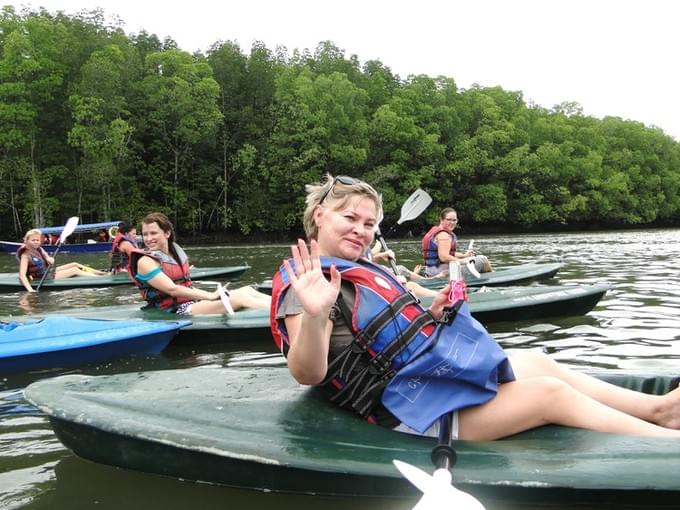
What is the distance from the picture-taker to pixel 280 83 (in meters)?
34.2

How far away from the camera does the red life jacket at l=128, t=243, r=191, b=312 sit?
215 inches

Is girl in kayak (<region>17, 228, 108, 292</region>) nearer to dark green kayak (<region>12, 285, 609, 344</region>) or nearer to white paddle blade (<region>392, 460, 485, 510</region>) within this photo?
dark green kayak (<region>12, 285, 609, 344</region>)

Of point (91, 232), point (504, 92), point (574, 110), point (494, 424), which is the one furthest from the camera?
point (574, 110)

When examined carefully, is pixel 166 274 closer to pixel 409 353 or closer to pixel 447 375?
pixel 409 353

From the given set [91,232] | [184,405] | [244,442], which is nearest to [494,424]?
[244,442]

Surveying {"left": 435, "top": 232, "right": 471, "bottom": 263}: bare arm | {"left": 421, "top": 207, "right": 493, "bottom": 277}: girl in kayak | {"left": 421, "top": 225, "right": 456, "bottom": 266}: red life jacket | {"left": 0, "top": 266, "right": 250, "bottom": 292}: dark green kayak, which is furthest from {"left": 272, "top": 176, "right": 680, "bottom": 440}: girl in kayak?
{"left": 0, "top": 266, "right": 250, "bottom": 292}: dark green kayak

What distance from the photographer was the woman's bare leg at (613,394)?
2.38 m

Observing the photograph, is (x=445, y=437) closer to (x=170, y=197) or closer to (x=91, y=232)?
(x=91, y=232)

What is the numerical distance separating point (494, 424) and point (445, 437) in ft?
0.79

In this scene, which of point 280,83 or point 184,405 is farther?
point 280,83

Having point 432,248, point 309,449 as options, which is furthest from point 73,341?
point 432,248

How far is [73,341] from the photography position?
14.2 feet

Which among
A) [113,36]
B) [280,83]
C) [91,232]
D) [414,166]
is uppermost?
[113,36]

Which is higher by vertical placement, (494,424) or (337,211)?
(337,211)
